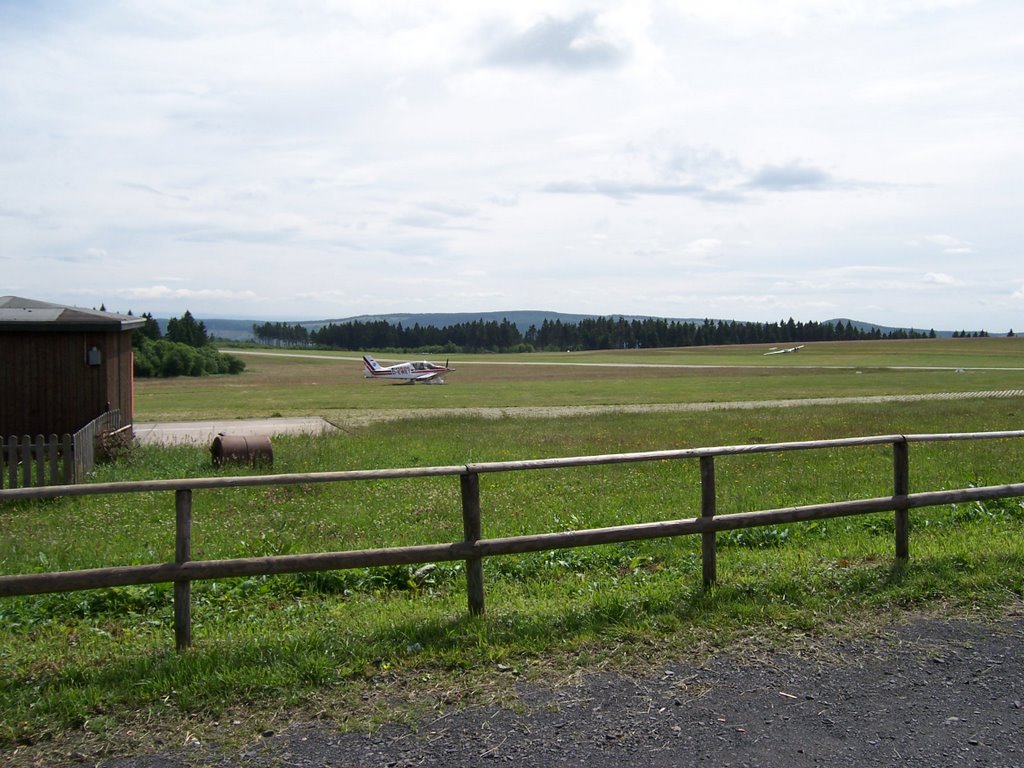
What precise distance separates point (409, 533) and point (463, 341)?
183 m

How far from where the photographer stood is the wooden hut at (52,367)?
1428 centimetres

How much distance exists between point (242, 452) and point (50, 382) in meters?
3.52

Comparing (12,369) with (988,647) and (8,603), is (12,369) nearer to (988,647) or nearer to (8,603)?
(8,603)

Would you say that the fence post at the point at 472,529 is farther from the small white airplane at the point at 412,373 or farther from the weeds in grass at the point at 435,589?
the small white airplane at the point at 412,373

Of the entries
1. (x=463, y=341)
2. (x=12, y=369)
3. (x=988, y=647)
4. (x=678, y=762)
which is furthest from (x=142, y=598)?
(x=463, y=341)

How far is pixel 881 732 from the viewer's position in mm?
3834

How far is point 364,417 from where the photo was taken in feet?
98.1

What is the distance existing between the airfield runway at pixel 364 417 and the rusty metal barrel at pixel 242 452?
5044 millimetres

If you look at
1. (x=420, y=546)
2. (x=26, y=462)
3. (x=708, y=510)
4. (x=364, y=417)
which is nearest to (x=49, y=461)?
(x=26, y=462)

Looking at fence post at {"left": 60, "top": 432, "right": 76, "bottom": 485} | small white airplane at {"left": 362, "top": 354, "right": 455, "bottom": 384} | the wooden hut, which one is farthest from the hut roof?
small white airplane at {"left": 362, "top": 354, "right": 455, "bottom": 384}

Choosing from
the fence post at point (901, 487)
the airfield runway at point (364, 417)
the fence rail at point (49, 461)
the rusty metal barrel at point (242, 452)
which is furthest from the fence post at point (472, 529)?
the airfield runway at point (364, 417)

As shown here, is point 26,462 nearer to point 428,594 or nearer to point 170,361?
point 428,594

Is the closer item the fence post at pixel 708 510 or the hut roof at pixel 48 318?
the fence post at pixel 708 510

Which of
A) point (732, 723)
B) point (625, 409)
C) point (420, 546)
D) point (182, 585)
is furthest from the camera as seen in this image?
point (625, 409)
